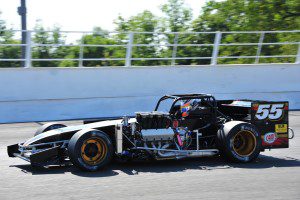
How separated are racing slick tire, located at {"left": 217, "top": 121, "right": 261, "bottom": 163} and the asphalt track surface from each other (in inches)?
6.3

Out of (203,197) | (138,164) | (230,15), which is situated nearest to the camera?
(203,197)

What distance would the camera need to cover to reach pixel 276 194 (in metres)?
7.17

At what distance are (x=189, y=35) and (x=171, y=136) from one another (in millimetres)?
12139

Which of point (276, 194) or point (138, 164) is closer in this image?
point (276, 194)

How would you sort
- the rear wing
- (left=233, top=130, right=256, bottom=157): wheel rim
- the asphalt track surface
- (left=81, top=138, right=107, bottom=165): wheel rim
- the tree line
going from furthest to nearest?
the tree line < the rear wing < (left=233, top=130, right=256, bottom=157): wheel rim < (left=81, top=138, right=107, bottom=165): wheel rim < the asphalt track surface

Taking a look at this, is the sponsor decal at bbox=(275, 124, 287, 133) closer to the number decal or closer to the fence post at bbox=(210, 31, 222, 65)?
the number decal

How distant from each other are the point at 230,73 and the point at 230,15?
16692mm

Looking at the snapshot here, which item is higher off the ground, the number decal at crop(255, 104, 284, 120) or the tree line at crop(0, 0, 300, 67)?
the tree line at crop(0, 0, 300, 67)

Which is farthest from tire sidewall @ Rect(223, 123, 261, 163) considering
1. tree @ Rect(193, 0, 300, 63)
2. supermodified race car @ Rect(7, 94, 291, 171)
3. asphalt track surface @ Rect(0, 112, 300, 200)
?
tree @ Rect(193, 0, 300, 63)

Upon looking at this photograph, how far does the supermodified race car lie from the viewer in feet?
27.9

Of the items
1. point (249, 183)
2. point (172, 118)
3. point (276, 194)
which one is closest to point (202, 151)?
point (172, 118)

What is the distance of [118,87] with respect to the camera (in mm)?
16375

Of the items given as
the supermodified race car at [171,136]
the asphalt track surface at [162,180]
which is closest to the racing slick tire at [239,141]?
the supermodified race car at [171,136]

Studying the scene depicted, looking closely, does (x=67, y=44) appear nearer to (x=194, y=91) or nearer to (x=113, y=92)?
(x=113, y=92)
